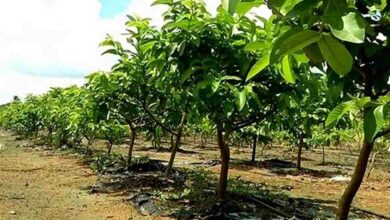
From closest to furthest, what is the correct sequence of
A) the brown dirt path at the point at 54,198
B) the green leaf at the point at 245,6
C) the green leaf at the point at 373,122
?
the green leaf at the point at 245,6
the green leaf at the point at 373,122
the brown dirt path at the point at 54,198

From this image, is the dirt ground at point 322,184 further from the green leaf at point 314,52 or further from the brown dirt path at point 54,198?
the green leaf at point 314,52

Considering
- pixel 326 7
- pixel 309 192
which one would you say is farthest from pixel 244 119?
pixel 326 7

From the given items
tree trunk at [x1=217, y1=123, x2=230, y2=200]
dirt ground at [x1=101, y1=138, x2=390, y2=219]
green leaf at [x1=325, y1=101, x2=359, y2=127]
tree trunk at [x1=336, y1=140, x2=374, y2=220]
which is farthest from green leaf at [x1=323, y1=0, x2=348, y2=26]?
dirt ground at [x1=101, y1=138, x2=390, y2=219]

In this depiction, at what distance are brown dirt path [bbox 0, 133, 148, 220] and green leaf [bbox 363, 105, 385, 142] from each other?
699 centimetres

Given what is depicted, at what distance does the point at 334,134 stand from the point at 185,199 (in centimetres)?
1488

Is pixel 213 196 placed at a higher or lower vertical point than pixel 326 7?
lower

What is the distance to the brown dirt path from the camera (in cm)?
792

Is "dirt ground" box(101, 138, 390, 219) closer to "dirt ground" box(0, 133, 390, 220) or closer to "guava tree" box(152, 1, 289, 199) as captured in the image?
"dirt ground" box(0, 133, 390, 220)

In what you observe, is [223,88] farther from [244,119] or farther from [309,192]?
[309,192]

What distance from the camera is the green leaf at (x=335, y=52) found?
74 cm

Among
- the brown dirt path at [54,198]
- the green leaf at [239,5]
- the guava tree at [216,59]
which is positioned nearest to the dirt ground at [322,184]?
the brown dirt path at [54,198]

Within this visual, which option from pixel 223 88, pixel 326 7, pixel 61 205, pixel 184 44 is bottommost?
pixel 61 205

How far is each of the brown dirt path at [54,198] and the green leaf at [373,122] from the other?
6994mm

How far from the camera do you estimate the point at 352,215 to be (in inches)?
344
